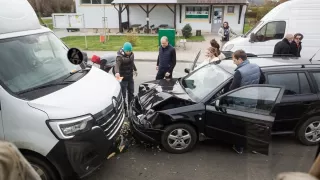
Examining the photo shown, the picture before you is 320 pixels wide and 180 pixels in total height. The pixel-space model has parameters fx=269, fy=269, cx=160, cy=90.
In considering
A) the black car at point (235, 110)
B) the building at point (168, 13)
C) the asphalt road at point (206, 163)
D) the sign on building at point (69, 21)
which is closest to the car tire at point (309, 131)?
the black car at point (235, 110)

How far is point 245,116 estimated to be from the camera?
14.2 ft

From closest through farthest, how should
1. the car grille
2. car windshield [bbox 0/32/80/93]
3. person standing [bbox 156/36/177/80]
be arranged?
car windshield [bbox 0/32/80/93]
the car grille
person standing [bbox 156/36/177/80]

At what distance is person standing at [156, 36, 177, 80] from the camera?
6957mm

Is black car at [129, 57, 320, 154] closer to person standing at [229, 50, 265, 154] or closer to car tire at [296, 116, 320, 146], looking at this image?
car tire at [296, 116, 320, 146]

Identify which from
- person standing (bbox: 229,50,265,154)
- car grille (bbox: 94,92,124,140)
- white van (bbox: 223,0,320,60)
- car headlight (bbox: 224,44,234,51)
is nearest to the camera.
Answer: car grille (bbox: 94,92,124,140)

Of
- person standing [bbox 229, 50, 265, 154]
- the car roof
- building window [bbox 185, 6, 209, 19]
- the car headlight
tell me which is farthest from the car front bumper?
building window [bbox 185, 6, 209, 19]

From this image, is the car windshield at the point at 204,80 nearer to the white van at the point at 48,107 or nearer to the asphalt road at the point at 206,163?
the asphalt road at the point at 206,163

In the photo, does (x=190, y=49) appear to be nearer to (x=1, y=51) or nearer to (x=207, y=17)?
(x=207, y=17)

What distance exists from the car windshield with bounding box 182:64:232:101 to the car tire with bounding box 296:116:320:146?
166 centimetres

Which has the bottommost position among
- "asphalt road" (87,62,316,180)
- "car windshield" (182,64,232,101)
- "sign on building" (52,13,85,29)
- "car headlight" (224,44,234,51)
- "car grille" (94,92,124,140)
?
"asphalt road" (87,62,316,180)

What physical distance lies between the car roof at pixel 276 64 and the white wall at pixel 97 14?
22.1m

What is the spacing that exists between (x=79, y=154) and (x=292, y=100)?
146 inches

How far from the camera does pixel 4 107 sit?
10.2 ft

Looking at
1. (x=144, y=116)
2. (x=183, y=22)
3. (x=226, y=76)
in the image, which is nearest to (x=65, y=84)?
(x=144, y=116)
